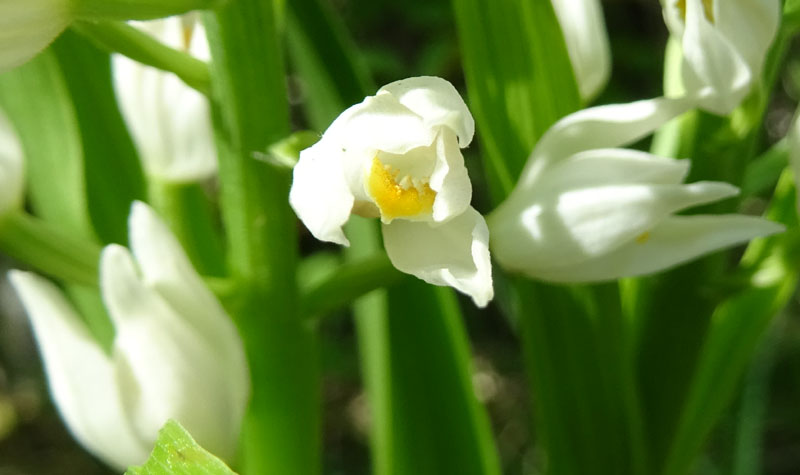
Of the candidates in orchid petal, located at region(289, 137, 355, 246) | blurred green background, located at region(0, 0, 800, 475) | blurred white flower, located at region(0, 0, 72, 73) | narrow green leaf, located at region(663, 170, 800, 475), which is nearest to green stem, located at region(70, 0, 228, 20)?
blurred white flower, located at region(0, 0, 72, 73)

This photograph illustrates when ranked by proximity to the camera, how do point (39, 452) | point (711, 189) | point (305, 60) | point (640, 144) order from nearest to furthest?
point (711, 189)
point (305, 60)
point (640, 144)
point (39, 452)

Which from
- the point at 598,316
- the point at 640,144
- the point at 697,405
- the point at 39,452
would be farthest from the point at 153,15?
the point at 39,452

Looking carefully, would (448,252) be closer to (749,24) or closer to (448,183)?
(448,183)

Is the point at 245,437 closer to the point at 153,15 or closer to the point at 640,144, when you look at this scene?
the point at 153,15

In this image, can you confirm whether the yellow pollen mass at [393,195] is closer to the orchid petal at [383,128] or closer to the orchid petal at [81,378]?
the orchid petal at [383,128]

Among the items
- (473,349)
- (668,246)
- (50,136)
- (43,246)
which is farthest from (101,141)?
(473,349)

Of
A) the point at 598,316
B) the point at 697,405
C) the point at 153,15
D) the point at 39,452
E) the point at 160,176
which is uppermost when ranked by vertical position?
the point at 153,15

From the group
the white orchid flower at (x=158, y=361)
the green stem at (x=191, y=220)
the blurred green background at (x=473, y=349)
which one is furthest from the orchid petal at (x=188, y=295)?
the blurred green background at (x=473, y=349)
